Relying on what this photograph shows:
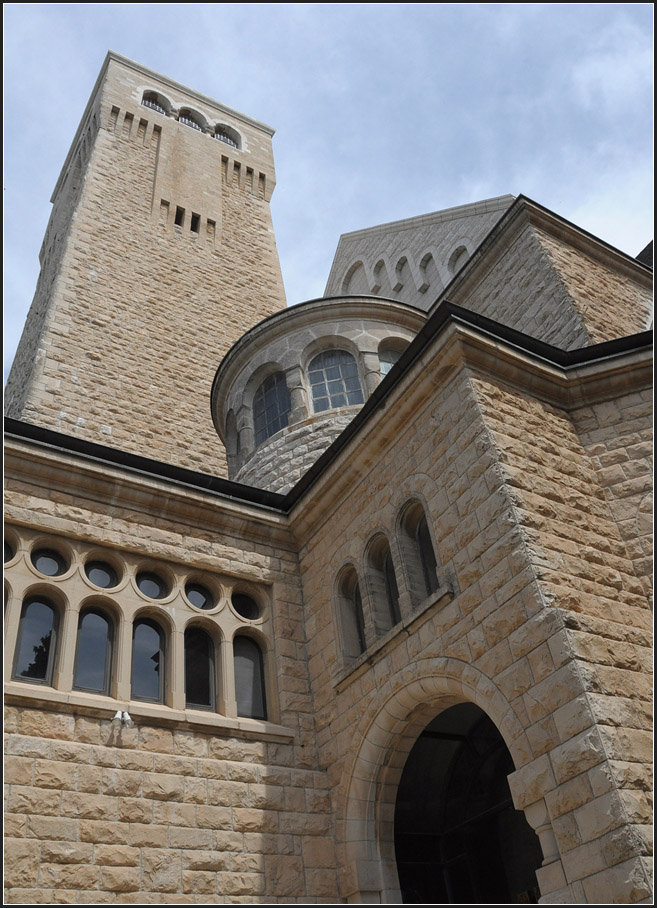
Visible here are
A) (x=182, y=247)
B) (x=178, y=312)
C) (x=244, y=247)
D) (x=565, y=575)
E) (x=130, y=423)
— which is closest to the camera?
(x=565, y=575)

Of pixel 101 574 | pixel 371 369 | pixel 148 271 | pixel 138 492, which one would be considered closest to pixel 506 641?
pixel 101 574

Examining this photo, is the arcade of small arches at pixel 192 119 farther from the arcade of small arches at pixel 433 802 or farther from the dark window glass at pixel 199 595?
the arcade of small arches at pixel 433 802

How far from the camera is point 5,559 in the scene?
8047 mm

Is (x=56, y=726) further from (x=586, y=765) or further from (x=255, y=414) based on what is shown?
(x=255, y=414)

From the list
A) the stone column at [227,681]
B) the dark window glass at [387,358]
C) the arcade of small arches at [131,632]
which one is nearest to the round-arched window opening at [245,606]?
the arcade of small arches at [131,632]

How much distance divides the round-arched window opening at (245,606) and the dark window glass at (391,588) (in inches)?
A: 68.5

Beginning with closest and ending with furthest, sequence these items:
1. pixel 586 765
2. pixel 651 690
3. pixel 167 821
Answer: pixel 586 765 → pixel 651 690 → pixel 167 821

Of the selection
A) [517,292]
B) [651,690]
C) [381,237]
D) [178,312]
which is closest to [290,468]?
[517,292]

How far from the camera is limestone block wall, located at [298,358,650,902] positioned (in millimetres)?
5512

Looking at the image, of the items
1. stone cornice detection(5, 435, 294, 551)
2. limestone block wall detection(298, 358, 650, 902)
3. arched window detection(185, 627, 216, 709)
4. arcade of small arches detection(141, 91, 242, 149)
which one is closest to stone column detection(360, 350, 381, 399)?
stone cornice detection(5, 435, 294, 551)

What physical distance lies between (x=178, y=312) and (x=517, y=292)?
1017cm

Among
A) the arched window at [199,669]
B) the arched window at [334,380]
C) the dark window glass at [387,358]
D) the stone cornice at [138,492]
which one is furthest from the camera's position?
the dark window glass at [387,358]

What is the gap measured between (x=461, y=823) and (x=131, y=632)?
4213 mm

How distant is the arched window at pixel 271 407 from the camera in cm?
1299
